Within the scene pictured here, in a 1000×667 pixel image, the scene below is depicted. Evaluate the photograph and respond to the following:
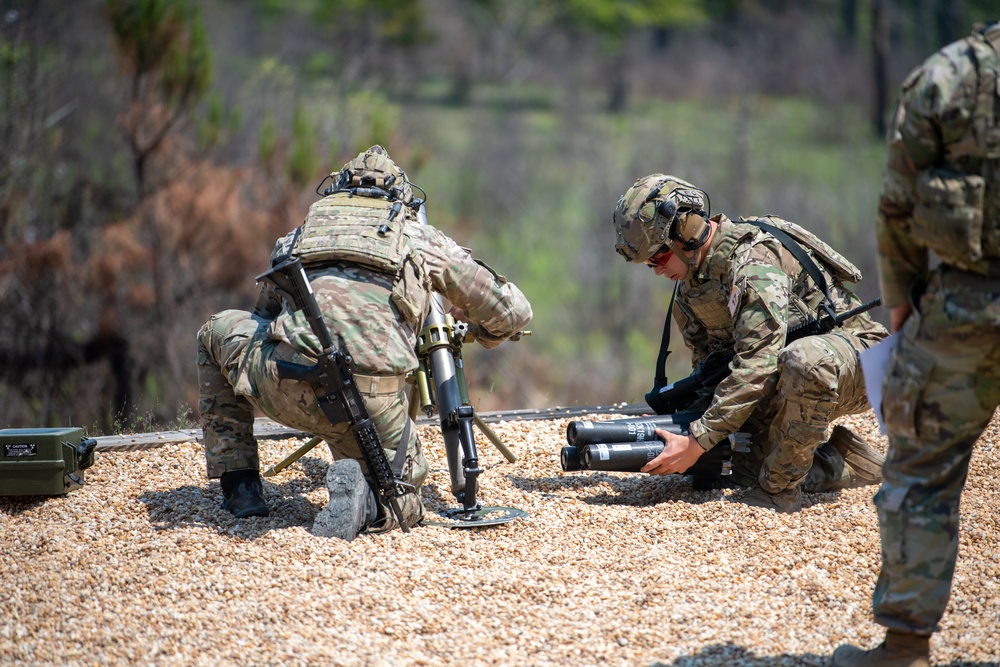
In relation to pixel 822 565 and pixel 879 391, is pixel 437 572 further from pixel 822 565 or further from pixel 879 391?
pixel 879 391

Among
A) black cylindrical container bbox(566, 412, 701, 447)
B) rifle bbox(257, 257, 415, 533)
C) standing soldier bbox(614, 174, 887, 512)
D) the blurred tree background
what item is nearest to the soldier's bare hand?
standing soldier bbox(614, 174, 887, 512)

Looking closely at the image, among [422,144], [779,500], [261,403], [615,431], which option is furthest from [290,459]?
[422,144]

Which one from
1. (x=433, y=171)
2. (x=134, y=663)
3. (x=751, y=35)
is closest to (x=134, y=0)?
(x=134, y=663)

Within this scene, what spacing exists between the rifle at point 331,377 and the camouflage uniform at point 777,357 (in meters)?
1.33

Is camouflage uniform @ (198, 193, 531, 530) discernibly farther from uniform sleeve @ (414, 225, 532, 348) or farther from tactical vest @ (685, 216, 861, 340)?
tactical vest @ (685, 216, 861, 340)

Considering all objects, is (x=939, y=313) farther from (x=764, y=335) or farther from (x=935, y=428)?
(x=764, y=335)

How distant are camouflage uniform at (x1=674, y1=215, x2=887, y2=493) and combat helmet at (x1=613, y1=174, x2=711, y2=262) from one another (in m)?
0.15

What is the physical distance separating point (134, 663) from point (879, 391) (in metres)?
2.37

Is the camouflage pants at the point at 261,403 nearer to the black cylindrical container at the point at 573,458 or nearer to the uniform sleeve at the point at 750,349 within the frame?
the black cylindrical container at the point at 573,458

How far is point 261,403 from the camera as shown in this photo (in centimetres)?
428

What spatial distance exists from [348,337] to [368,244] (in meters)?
0.39

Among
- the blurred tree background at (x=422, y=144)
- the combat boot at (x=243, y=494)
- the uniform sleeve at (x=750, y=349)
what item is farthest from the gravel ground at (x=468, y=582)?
the blurred tree background at (x=422, y=144)

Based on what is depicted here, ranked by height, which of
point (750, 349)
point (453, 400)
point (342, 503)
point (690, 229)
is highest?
point (690, 229)

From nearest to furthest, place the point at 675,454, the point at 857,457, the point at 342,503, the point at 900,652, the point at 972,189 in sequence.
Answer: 1. the point at 972,189
2. the point at 900,652
3. the point at 342,503
4. the point at 675,454
5. the point at 857,457
